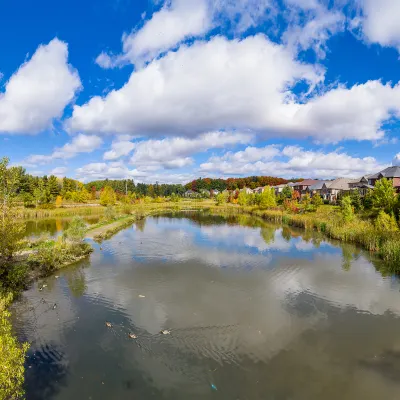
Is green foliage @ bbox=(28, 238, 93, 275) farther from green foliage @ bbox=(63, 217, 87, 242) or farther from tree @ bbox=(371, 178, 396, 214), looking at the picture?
tree @ bbox=(371, 178, 396, 214)

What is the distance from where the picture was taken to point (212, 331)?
1258 centimetres

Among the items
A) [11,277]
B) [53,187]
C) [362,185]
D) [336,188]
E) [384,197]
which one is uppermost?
[53,187]

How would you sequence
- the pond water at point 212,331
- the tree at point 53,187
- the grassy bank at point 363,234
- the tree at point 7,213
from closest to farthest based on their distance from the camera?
the pond water at point 212,331
the tree at point 7,213
the grassy bank at point 363,234
the tree at point 53,187

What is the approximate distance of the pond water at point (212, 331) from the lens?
9383 millimetres

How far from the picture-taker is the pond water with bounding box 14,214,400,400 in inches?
369

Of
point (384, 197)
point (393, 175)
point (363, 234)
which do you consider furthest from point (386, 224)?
point (393, 175)

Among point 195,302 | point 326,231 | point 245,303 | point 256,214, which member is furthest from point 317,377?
point 256,214

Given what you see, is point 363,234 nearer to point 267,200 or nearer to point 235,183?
point 267,200

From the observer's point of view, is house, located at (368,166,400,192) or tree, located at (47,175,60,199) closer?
house, located at (368,166,400,192)

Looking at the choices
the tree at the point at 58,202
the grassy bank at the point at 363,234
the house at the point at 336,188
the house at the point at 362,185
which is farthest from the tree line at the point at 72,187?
the house at the point at 362,185

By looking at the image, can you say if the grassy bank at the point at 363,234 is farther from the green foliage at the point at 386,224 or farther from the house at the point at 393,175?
the house at the point at 393,175

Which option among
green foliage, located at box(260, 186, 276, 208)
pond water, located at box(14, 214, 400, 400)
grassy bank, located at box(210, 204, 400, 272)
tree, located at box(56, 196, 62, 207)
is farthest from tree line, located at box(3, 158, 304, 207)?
green foliage, located at box(260, 186, 276, 208)

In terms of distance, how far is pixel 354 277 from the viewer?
20484 mm

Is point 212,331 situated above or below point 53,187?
below
